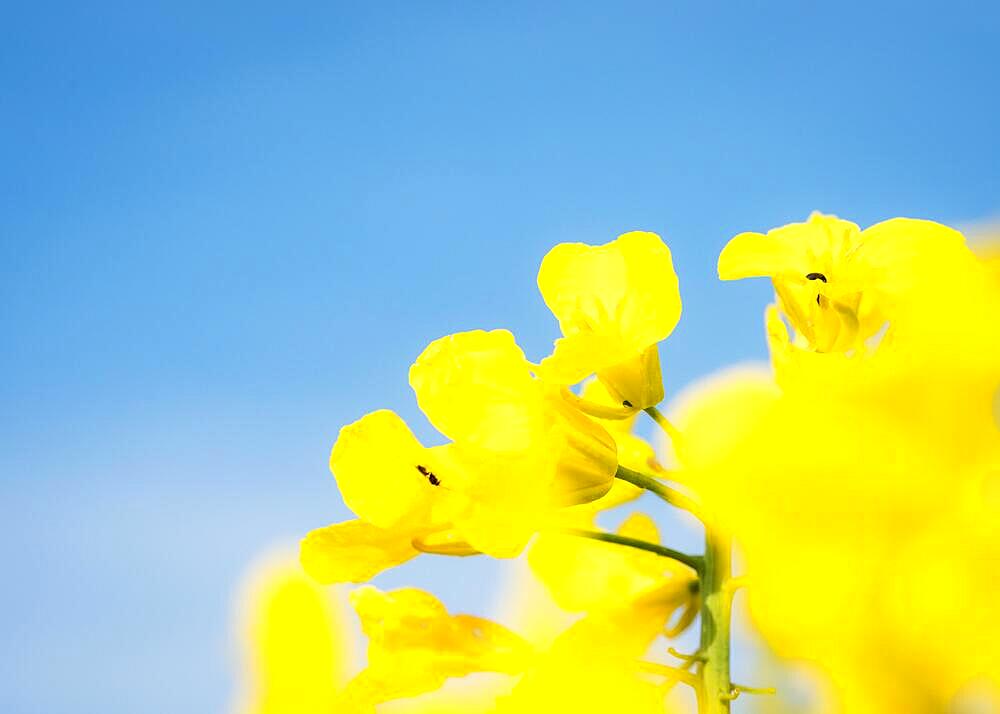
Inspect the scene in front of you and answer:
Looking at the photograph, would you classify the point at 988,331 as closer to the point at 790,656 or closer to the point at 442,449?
the point at 790,656

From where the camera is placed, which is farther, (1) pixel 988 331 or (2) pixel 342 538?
(2) pixel 342 538

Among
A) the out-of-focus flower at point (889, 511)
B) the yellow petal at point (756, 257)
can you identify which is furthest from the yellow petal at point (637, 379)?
the out-of-focus flower at point (889, 511)

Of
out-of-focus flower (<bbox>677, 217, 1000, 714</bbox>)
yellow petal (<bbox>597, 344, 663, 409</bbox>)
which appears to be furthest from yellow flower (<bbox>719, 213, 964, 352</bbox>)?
out-of-focus flower (<bbox>677, 217, 1000, 714</bbox>)

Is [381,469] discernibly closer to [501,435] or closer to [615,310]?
[501,435]

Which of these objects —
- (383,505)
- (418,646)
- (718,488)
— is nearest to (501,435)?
(383,505)

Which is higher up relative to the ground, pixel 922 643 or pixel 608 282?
pixel 608 282

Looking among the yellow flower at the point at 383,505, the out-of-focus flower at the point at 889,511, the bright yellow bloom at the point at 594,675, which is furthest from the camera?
the yellow flower at the point at 383,505

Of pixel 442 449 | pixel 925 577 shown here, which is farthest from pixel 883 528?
pixel 442 449

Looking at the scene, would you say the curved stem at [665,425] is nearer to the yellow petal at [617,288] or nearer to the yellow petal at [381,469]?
the yellow petal at [617,288]
